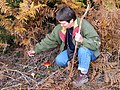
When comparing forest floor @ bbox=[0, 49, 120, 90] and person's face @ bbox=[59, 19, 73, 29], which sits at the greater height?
person's face @ bbox=[59, 19, 73, 29]

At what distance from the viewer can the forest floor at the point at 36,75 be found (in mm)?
3809

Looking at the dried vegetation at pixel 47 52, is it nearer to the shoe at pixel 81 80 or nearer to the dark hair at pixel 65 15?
the shoe at pixel 81 80

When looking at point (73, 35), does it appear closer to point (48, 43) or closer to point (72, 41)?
point (72, 41)

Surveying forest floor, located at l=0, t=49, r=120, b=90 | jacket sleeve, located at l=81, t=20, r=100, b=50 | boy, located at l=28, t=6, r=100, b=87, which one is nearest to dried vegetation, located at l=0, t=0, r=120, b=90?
forest floor, located at l=0, t=49, r=120, b=90

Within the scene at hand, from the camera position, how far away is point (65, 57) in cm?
404

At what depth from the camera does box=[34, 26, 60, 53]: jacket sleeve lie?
13.2 ft

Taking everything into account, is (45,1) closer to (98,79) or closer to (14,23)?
(14,23)

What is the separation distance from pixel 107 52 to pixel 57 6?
979mm

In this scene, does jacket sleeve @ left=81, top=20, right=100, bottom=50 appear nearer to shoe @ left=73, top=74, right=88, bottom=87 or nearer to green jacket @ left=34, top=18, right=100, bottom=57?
green jacket @ left=34, top=18, right=100, bottom=57

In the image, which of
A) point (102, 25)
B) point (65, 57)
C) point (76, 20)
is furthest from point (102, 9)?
point (65, 57)

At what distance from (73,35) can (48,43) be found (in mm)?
436

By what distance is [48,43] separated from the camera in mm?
4055

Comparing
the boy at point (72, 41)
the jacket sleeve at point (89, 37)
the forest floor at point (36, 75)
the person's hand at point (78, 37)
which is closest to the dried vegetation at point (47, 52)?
the forest floor at point (36, 75)

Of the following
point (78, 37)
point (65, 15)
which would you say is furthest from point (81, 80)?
point (65, 15)
